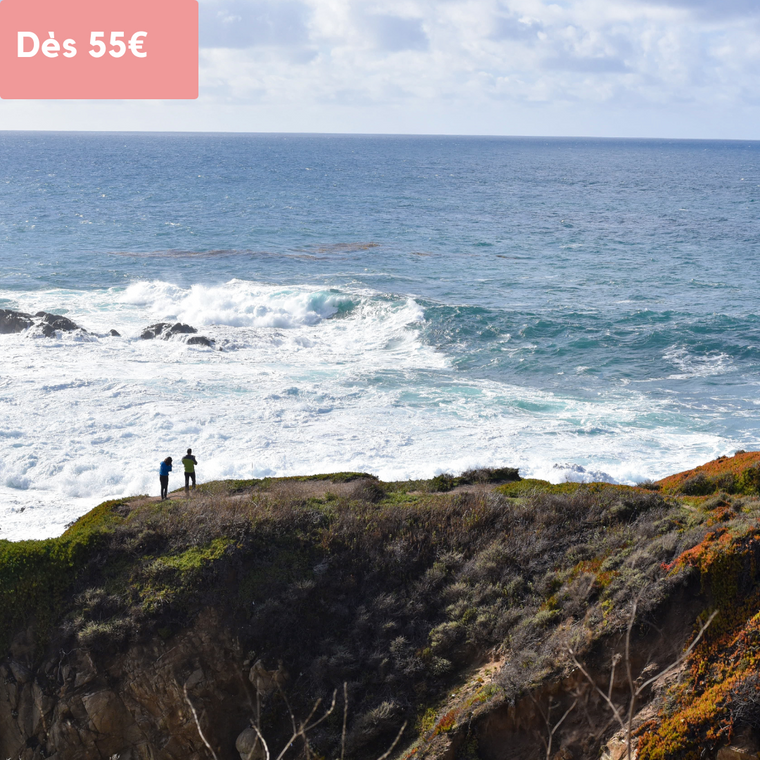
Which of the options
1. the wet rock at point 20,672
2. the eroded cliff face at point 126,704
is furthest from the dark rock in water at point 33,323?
the eroded cliff face at point 126,704

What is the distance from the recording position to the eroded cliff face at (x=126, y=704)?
10664 mm

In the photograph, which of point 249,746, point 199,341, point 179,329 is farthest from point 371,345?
point 249,746

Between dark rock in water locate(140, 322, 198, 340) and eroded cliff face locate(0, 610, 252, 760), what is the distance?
26.2 metres

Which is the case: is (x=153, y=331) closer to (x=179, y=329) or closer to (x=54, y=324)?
(x=179, y=329)

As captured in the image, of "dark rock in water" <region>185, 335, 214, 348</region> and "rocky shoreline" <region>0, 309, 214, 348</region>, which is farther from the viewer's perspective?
"rocky shoreline" <region>0, 309, 214, 348</region>

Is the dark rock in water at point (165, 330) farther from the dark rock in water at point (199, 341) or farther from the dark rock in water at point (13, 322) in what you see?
the dark rock in water at point (13, 322)

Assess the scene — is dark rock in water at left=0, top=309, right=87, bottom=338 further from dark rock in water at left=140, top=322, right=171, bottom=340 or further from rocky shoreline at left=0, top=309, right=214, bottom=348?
dark rock in water at left=140, top=322, right=171, bottom=340

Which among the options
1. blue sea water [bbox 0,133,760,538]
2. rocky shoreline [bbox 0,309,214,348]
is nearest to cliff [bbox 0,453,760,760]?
blue sea water [bbox 0,133,760,538]

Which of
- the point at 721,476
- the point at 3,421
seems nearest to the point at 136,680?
the point at 721,476

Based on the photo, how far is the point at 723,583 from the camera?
981 cm

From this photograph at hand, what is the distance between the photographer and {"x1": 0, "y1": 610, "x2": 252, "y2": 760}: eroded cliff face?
35.0ft

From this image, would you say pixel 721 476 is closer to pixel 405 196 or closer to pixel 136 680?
pixel 136 680

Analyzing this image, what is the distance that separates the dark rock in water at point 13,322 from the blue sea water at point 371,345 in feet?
5.12

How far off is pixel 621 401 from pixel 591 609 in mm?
19585
